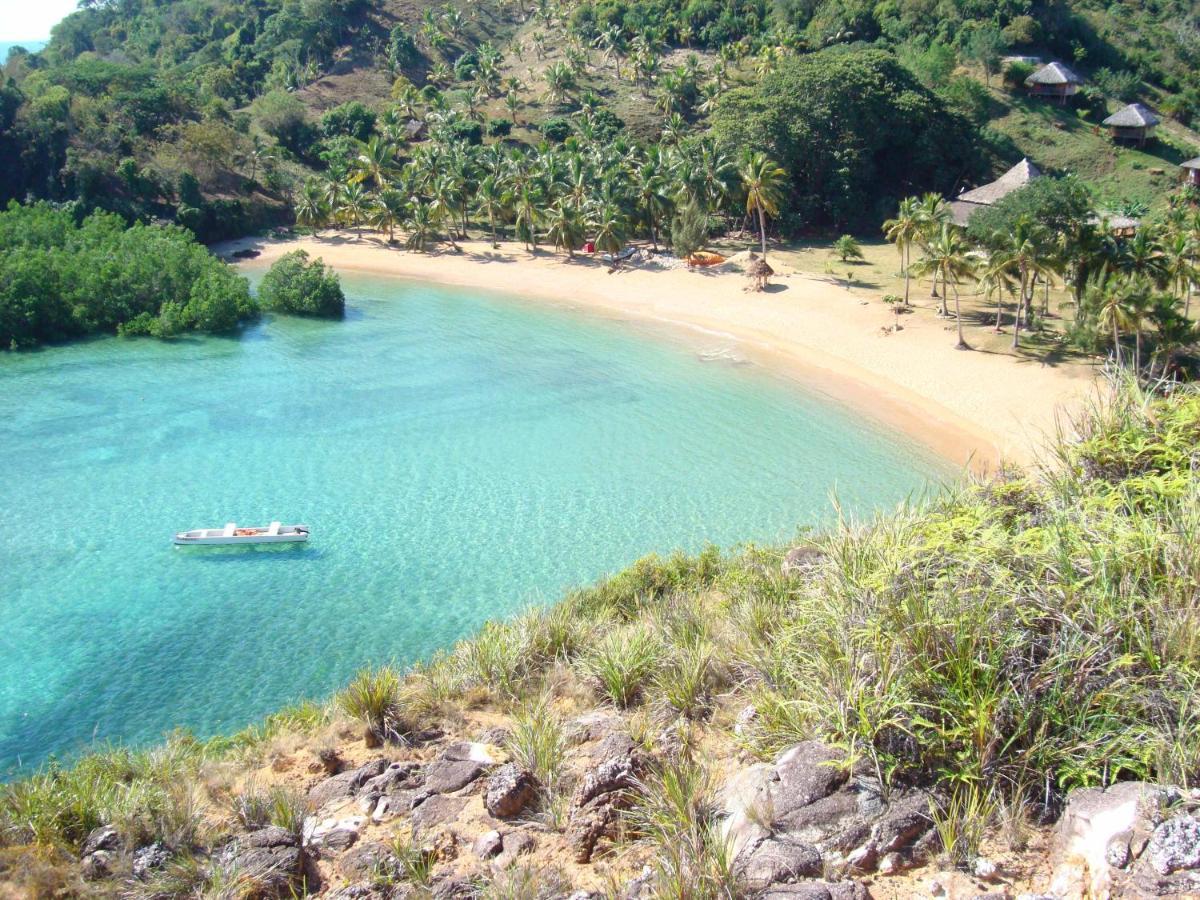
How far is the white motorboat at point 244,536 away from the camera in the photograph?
25891mm

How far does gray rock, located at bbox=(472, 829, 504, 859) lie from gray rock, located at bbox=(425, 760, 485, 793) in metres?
1.31

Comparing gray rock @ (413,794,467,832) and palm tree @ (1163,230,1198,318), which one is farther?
palm tree @ (1163,230,1198,318)

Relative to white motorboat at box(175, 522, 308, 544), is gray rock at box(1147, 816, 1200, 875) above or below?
above

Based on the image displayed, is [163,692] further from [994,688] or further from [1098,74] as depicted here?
[1098,74]

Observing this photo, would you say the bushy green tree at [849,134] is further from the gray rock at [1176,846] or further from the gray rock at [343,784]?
the gray rock at [1176,846]

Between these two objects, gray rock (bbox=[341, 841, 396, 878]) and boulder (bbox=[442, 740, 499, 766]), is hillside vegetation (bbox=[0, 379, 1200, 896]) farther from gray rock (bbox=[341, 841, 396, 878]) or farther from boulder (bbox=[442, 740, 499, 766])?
boulder (bbox=[442, 740, 499, 766])

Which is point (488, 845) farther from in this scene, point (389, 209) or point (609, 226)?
point (389, 209)

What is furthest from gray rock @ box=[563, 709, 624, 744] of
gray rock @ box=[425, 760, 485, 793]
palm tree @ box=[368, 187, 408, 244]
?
palm tree @ box=[368, 187, 408, 244]

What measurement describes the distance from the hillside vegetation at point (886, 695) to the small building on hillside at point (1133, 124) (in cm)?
6284

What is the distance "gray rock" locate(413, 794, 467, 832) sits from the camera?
10.9 m

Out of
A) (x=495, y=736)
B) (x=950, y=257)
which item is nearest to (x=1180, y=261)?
(x=950, y=257)

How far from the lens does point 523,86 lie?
89.4 meters

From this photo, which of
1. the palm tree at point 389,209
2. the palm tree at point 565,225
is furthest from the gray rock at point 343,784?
the palm tree at point 389,209

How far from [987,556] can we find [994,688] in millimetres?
1608
